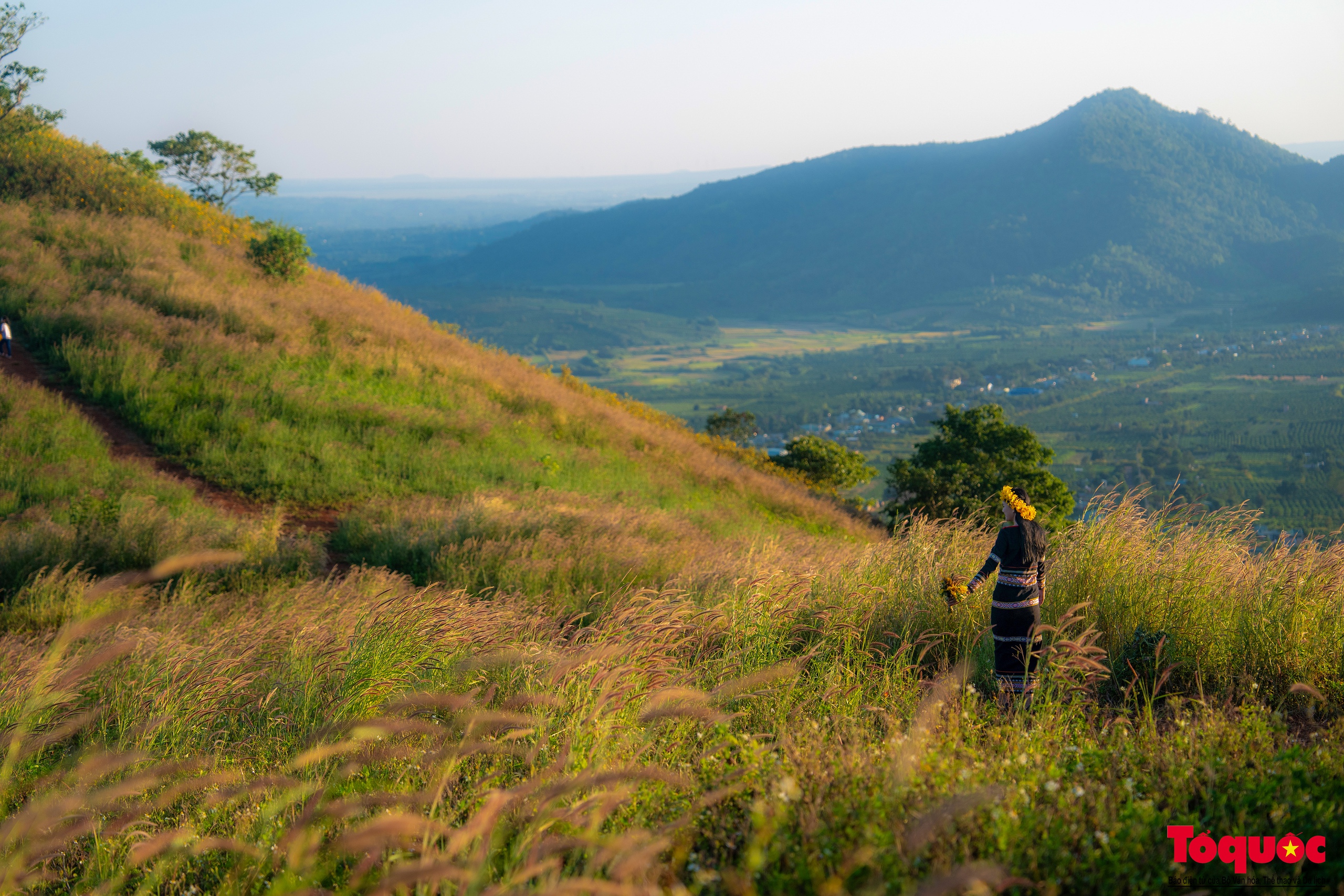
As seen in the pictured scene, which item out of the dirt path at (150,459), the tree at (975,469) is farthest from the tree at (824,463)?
the dirt path at (150,459)

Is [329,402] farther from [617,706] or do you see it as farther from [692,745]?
[692,745]

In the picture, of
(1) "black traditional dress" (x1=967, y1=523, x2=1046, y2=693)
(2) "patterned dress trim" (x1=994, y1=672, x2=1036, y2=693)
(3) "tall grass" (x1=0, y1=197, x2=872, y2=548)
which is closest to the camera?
(2) "patterned dress trim" (x1=994, y1=672, x2=1036, y2=693)

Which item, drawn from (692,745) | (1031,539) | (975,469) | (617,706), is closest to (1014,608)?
(1031,539)

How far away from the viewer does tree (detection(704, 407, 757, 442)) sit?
34844 mm

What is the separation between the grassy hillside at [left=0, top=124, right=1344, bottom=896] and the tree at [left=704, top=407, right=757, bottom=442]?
80.5ft

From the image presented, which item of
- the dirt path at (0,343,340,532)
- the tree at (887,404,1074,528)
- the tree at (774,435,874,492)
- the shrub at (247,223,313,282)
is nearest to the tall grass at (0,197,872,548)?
the dirt path at (0,343,340,532)

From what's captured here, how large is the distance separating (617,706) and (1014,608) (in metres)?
2.65

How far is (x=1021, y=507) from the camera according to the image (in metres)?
4.79

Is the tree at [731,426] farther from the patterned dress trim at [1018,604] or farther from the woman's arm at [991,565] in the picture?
the patterned dress trim at [1018,604]

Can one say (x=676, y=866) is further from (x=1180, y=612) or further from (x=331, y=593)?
(x=331, y=593)

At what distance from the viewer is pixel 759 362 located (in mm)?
175000

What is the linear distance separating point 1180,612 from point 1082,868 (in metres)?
3.09

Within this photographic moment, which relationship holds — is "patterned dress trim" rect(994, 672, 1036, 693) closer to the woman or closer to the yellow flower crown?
the woman

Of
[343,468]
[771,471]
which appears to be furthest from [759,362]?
[343,468]
